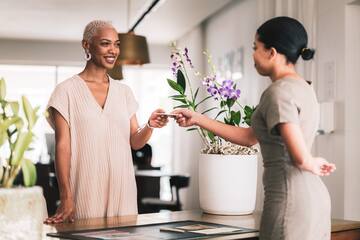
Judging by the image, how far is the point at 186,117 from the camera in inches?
87.3

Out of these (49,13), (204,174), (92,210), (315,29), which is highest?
(49,13)

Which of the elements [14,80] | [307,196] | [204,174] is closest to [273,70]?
[307,196]

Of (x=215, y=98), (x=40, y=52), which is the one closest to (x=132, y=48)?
(x=215, y=98)

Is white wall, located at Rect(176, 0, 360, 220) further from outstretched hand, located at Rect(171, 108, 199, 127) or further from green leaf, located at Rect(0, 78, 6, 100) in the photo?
green leaf, located at Rect(0, 78, 6, 100)

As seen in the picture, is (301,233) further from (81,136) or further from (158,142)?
(158,142)

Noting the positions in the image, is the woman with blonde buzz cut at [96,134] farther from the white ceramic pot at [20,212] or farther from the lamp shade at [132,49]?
the lamp shade at [132,49]

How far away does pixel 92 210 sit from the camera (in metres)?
2.51

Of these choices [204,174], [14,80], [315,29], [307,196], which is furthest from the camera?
[14,80]

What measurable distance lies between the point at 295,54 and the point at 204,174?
763 mm

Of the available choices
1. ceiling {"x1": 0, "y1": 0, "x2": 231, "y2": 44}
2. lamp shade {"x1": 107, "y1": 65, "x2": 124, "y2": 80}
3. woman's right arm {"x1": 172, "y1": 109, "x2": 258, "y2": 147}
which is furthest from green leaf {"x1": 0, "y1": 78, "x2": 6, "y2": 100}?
ceiling {"x1": 0, "y1": 0, "x2": 231, "y2": 44}

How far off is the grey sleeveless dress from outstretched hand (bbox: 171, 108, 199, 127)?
0.42 metres

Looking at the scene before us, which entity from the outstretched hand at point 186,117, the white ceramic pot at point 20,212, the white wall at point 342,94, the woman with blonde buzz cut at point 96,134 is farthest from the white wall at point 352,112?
the white ceramic pot at point 20,212

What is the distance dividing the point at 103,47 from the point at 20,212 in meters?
1.45

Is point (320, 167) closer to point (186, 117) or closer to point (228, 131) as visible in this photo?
point (228, 131)
